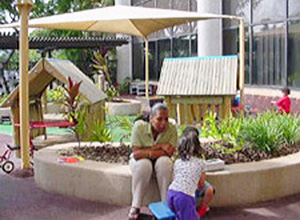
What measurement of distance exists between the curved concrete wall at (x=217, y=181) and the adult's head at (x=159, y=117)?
2.01ft

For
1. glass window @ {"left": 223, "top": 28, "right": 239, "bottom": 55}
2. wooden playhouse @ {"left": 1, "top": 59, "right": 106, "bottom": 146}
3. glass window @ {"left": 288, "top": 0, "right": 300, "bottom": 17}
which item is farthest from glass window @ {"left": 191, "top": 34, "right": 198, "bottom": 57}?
wooden playhouse @ {"left": 1, "top": 59, "right": 106, "bottom": 146}

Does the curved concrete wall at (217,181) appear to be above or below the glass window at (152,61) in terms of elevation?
below

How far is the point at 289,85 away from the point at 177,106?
3.42 meters

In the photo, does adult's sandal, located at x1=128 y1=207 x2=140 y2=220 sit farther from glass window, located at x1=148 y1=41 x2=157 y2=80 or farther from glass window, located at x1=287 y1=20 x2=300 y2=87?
glass window, located at x1=148 y1=41 x2=157 y2=80

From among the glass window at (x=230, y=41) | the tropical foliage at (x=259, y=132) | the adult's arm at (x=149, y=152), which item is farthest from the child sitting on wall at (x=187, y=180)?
the glass window at (x=230, y=41)

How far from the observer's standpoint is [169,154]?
5.26 metres

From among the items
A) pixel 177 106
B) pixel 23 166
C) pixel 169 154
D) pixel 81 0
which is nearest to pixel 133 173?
pixel 169 154

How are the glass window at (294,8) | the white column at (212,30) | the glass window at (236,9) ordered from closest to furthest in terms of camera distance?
the glass window at (294,8) < the glass window at (236,9) < the white column at (212,30)

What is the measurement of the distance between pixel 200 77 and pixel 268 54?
3499mm

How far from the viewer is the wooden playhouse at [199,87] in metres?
10.5

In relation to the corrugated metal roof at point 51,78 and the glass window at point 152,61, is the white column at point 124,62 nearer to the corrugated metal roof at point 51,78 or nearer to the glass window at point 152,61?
the glass window at point 152,61

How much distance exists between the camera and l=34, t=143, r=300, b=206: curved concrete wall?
5406 mm

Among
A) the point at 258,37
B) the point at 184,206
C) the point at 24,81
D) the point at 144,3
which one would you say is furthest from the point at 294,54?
the point at 144,3

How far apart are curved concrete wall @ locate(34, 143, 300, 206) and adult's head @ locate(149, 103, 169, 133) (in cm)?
61
